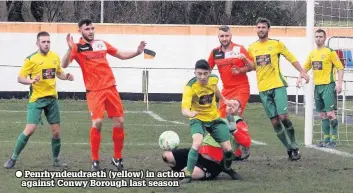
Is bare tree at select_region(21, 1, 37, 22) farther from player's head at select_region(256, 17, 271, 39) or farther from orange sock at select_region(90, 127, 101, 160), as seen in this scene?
orange sock at select_region(90, 127, 101, 160)

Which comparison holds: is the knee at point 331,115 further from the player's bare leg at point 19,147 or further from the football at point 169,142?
the player's bare leg at point 19,147

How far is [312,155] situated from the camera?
1383 centimetres

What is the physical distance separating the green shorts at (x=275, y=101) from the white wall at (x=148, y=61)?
1780 centimetres

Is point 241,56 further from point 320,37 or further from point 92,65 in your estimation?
point 320,37

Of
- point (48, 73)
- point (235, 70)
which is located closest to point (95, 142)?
point (48, 73)

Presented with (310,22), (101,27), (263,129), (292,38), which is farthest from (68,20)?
(310,22)

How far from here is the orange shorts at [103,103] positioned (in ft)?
38.7

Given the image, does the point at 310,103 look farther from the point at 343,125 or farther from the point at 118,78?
the point at 118,78

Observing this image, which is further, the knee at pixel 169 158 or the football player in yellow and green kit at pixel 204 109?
the knee at pixel 169 158

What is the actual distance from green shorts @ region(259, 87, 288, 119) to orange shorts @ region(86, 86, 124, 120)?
9.18ft

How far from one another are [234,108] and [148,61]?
20.4 meters

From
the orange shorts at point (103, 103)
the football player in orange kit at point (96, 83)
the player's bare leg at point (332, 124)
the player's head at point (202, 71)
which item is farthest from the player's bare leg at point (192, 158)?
the player's bare leg at point (332, 124)

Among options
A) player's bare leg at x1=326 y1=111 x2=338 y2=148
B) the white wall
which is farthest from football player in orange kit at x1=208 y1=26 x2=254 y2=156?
the white wall

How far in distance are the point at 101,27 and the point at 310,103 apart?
17.1 metres
